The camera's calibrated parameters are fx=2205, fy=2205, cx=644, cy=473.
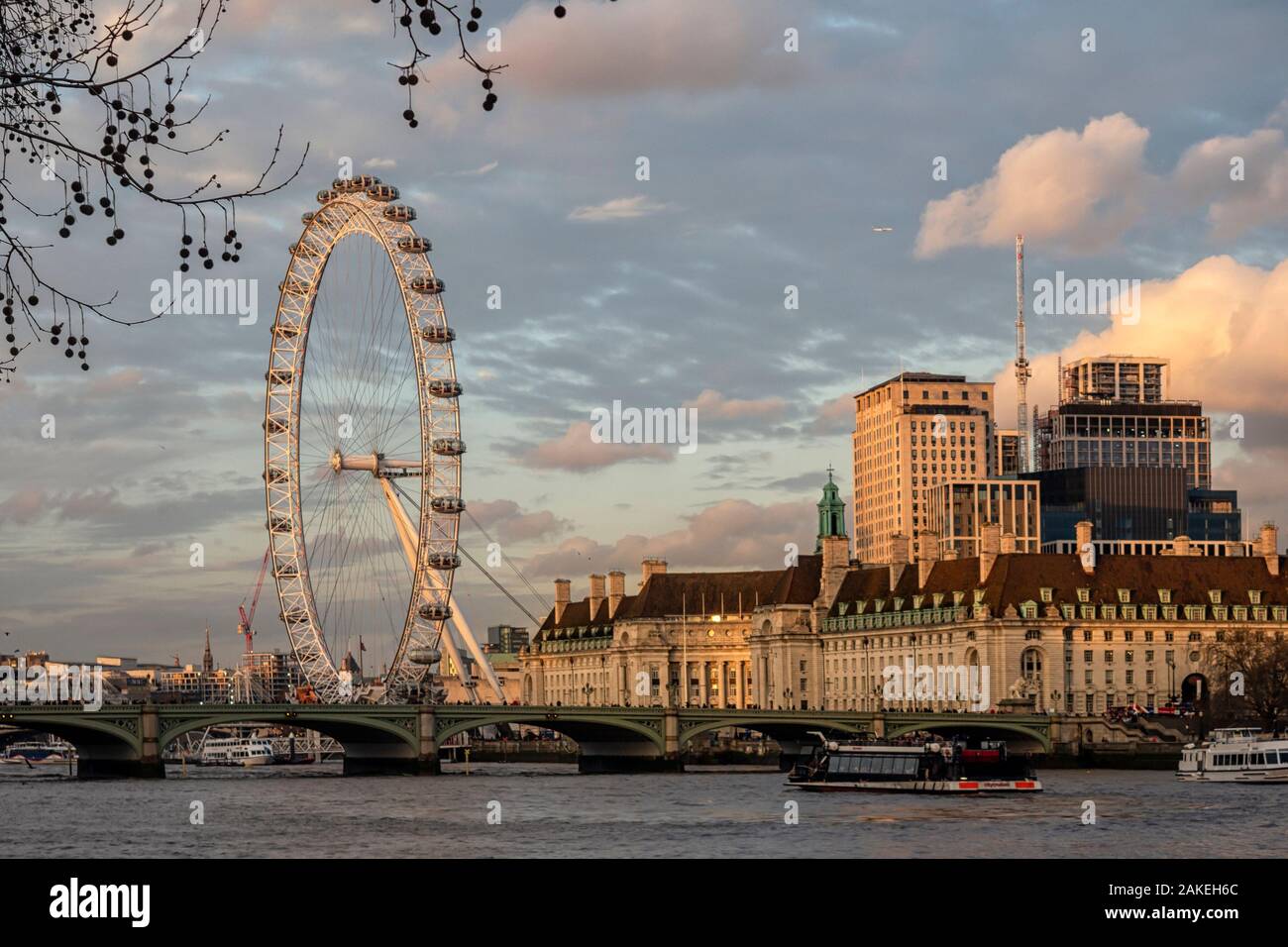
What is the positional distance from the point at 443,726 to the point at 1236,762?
47089mm

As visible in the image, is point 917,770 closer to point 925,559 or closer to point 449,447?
point 449,447

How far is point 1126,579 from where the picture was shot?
18038 cm

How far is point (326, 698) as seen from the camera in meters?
133

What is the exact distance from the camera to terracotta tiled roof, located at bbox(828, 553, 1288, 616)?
17825 centimetres

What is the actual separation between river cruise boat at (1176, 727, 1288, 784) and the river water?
3.39 metres

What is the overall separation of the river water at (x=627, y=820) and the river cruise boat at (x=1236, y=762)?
11.1ft

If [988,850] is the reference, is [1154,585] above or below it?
above

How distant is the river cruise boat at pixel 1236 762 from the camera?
118625 millimetres

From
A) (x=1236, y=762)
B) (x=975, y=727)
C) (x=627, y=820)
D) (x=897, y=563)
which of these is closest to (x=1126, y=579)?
(x=897, y=563)

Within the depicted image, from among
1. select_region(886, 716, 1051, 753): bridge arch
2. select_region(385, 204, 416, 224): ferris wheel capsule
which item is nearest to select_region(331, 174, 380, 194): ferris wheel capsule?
select_region(385, 204, 416, 224): ferris wheel capsule

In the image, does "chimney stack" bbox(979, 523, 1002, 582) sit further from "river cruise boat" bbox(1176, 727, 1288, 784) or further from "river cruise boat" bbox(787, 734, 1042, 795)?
"river cruise boat" bbox(787, 734, 1042, 795)
